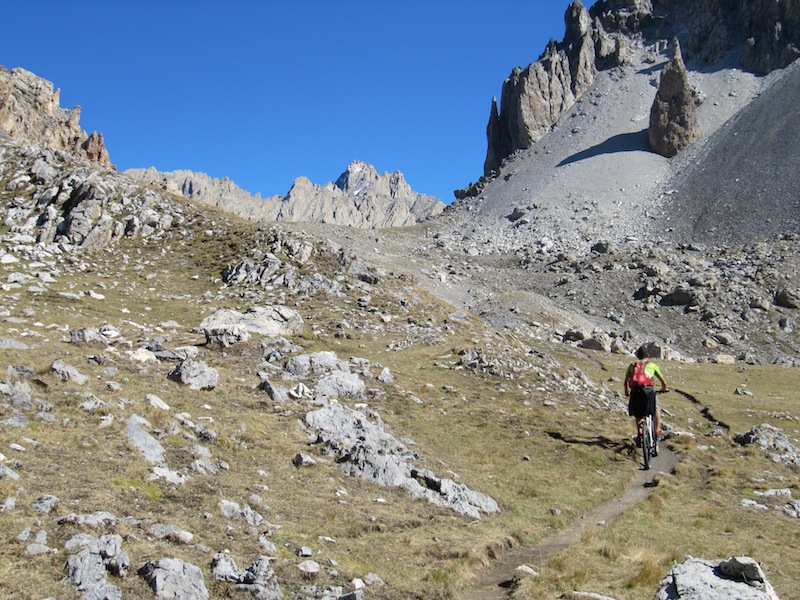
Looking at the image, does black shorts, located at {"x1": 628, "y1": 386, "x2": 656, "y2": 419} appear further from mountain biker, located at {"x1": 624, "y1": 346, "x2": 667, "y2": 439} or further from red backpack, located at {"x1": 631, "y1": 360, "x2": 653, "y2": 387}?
red backpack, located at {"x1": 631, "y1": 360, "x2": 653, "y2": 387}

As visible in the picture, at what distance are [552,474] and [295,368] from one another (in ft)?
30.9

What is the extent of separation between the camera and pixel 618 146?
130375 mm

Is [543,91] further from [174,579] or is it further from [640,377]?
[174,579]

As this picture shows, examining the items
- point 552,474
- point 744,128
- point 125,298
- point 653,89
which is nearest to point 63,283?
point 125,298

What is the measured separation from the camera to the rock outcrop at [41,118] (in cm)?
7319

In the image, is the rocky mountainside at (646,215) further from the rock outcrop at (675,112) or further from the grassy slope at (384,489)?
the grassy slope at (384,489)

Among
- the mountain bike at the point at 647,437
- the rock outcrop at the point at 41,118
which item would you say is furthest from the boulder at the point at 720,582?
the rock outcrop at the point at 41,118

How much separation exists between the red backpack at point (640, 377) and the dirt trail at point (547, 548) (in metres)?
2.97

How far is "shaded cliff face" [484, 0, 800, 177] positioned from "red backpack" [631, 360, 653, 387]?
12759 centimetres

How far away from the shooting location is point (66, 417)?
1263 centimetres

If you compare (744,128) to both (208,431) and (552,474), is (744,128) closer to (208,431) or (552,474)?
(552,474)

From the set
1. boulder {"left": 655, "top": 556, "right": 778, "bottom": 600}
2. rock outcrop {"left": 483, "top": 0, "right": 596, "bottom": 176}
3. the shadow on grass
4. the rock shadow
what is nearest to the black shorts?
the shadow on grass

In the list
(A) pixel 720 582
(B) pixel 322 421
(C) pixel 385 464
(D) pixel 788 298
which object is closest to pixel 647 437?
(C) pixel 385 464

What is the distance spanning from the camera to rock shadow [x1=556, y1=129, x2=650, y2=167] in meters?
129
